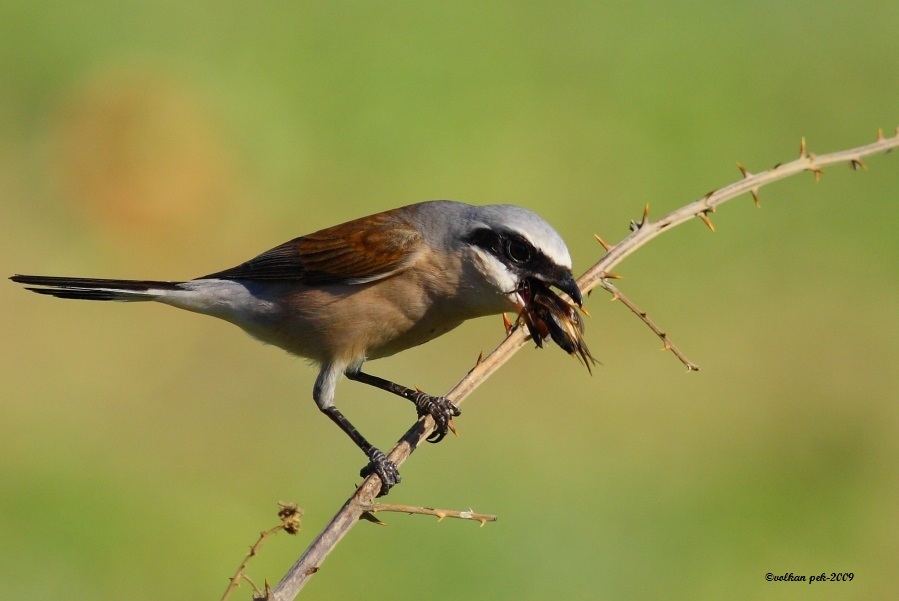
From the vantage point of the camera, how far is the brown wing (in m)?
4.43

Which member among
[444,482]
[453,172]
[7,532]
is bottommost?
[7,532]

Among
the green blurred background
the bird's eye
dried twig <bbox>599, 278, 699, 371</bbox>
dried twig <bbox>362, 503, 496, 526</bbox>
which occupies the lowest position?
dried twig <bbox>362, 503, 496, 526</bbox>

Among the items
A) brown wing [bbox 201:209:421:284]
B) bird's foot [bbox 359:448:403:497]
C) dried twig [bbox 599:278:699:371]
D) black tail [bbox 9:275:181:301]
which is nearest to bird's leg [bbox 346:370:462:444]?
bird's foot [bbox 359:448:403:497]

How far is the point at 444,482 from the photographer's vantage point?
628 centimetres

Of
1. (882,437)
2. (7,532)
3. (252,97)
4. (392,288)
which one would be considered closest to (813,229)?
(882,437)

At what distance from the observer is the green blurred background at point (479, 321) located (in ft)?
19.3

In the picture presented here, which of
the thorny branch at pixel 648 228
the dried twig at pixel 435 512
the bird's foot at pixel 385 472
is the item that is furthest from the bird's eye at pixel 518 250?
the dried twig at pixel 435 512

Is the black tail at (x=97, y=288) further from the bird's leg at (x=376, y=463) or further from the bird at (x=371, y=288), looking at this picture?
the bird's leg at (x=376, y=463)

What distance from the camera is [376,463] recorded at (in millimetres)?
4117

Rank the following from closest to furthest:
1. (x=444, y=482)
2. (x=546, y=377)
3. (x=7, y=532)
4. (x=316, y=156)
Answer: (x=7, y=532) → (x=444, y=482) → (x=546, y=377) → (x=316, y=156)

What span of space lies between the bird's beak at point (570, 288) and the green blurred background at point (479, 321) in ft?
7.11

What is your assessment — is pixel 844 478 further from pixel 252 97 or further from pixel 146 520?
pixel 252 97

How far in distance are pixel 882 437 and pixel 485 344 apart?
102 inches

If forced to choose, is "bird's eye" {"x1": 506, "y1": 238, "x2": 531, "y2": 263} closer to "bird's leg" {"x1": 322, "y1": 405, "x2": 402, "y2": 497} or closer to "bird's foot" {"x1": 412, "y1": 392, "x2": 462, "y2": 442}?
"bird's foot" {"x1": 412, "y1": 392, "x2": 462, "y2": 442}
